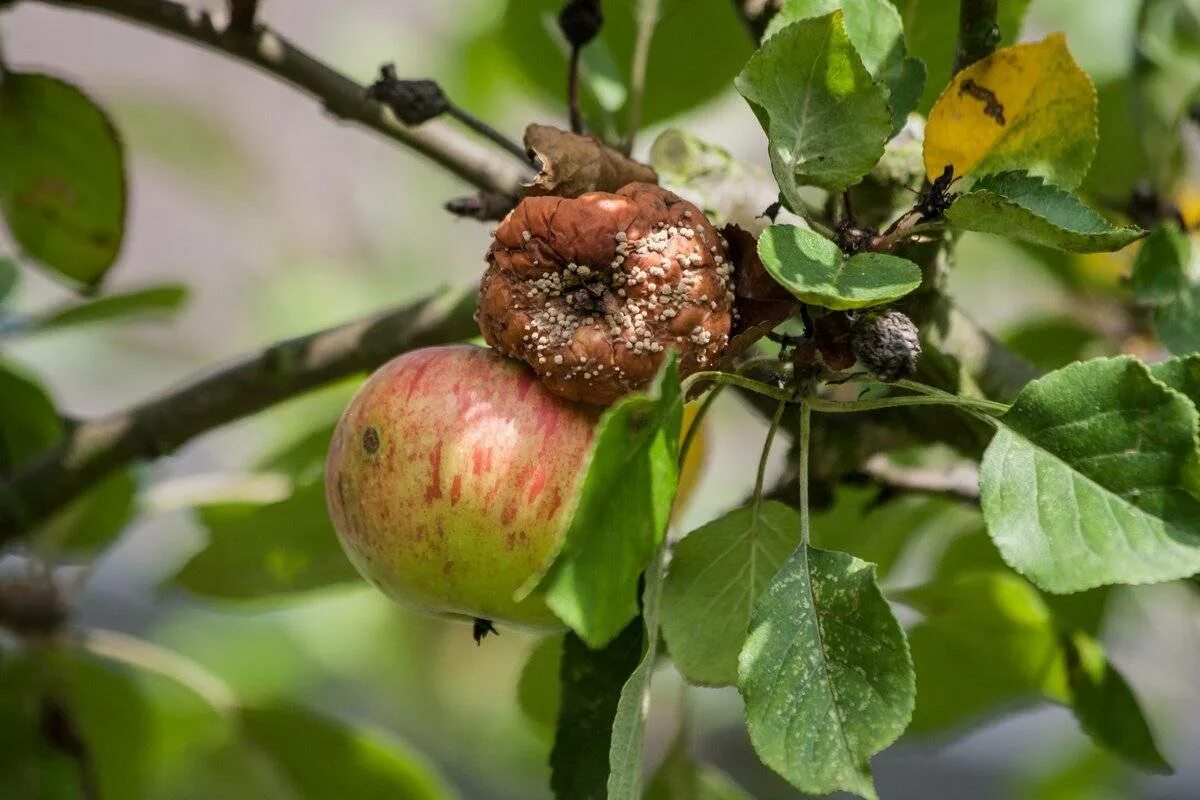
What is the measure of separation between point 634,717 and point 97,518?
0.73 metres

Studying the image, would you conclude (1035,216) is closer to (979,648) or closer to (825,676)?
(825,676)

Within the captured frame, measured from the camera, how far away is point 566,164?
554mm

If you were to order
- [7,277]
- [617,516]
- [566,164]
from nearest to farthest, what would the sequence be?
[617,516] < [566,164] < [7,277]

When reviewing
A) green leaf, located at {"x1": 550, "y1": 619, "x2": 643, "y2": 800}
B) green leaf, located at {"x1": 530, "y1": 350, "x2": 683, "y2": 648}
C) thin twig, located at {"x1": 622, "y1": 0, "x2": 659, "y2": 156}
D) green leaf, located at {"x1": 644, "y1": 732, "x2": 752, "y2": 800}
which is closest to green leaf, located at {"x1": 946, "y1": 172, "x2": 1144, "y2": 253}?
green leaf, located at {"x1": 530, "y1": 350, "x2": 683, "y2": 648}

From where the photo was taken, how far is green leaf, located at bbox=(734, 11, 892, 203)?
500 millimetres

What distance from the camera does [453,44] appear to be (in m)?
1.44

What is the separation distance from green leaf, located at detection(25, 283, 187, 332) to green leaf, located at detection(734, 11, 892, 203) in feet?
2.11

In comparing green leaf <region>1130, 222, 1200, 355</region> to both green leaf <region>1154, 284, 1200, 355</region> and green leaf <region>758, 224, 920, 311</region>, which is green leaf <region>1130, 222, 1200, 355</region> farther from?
green leaf <region>758, 224, 920, 311</region>

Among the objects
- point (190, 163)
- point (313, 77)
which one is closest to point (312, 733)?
point (313, 77)

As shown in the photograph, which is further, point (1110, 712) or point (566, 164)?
point (1110, 712)

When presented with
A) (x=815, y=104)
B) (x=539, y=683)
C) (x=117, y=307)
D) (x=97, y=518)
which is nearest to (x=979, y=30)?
(x=815, y=104)

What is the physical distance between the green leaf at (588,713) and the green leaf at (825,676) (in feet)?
0.37

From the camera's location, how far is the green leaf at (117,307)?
102 centimetres

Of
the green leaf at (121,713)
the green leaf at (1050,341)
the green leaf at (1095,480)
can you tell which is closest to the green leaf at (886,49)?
the green leaf at (1095,480)
